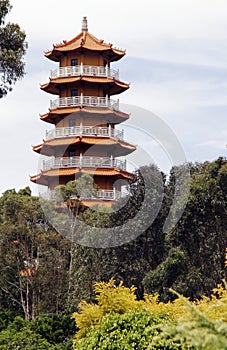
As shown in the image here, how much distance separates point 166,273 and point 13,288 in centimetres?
935

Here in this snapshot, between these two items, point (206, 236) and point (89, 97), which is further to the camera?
point (89, 97)

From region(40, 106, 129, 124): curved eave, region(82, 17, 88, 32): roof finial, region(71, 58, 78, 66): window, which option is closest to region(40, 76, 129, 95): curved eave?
region(40, 106, 129, 124): curved eave

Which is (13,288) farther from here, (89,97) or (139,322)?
(139,322)

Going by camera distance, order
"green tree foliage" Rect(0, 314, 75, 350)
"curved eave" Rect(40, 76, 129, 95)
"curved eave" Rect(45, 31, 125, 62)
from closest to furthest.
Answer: "green tree foliage" Rect(0, 314, 75, 350), "curved eave" Rect(40, 76, 129, 95), "curved eave" Rect(45, 31, 125, 62)

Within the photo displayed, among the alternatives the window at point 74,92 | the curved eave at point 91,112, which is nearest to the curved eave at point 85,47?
the window at point 74,92

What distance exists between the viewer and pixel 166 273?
2114 cm

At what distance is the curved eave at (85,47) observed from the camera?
4228 centimetres

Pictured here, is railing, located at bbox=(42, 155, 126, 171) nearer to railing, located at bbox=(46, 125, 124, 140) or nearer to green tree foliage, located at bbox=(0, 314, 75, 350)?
railing, located at bbox=(46, 125, 124, 140)

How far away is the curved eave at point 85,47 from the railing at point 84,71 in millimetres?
985

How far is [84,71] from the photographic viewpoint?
42094 millimetres

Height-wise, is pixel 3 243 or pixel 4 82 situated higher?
pixel 4 82

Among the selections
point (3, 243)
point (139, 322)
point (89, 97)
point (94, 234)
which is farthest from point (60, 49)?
point (139, 322)

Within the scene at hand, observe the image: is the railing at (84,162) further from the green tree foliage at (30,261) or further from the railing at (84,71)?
the green tree foliage at (30,261)

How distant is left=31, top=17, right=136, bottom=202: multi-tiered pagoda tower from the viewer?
39.5m
